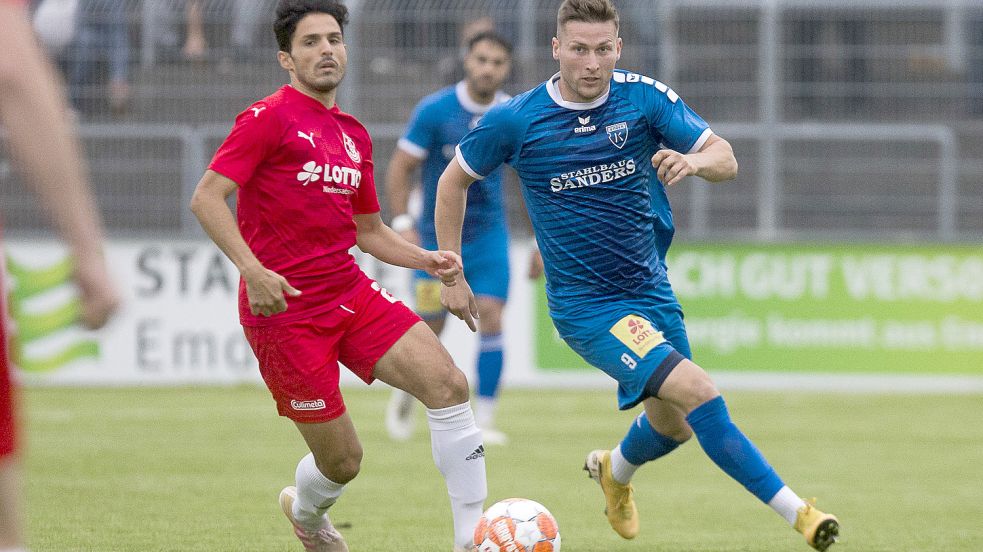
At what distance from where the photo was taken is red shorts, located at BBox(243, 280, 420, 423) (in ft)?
18.1

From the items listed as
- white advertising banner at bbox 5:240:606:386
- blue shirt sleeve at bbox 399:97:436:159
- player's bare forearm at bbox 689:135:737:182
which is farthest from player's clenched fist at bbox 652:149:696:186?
white advertising banner at bbox 5:240:606:386

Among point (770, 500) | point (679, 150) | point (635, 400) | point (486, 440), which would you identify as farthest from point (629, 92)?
point (486, 440)

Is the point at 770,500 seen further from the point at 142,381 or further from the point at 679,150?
the point at 142,381

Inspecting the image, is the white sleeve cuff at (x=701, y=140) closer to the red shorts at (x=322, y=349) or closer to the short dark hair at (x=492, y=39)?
the red shorts at (x=322, y=349)

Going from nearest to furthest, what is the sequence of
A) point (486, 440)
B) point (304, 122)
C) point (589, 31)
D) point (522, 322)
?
point (304, 122) < point (589, 31) < point (486, 440) < point (522, 322)

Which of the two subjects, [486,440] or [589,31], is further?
[486,440]

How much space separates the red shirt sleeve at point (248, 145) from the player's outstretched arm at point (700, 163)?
4.52 ft

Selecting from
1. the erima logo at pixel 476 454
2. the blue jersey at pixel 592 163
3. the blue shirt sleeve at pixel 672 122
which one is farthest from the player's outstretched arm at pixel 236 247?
the blue shirt sleeve at pixel 672 122

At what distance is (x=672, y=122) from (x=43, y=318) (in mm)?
9156

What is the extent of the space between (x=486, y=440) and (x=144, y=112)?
20.2ft

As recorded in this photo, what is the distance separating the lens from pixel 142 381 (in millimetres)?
14164

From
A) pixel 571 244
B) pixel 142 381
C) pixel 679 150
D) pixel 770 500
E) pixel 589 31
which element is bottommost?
pixel 142 381

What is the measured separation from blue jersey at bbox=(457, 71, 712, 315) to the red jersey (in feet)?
2.59

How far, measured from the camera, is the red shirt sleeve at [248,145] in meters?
5.34
